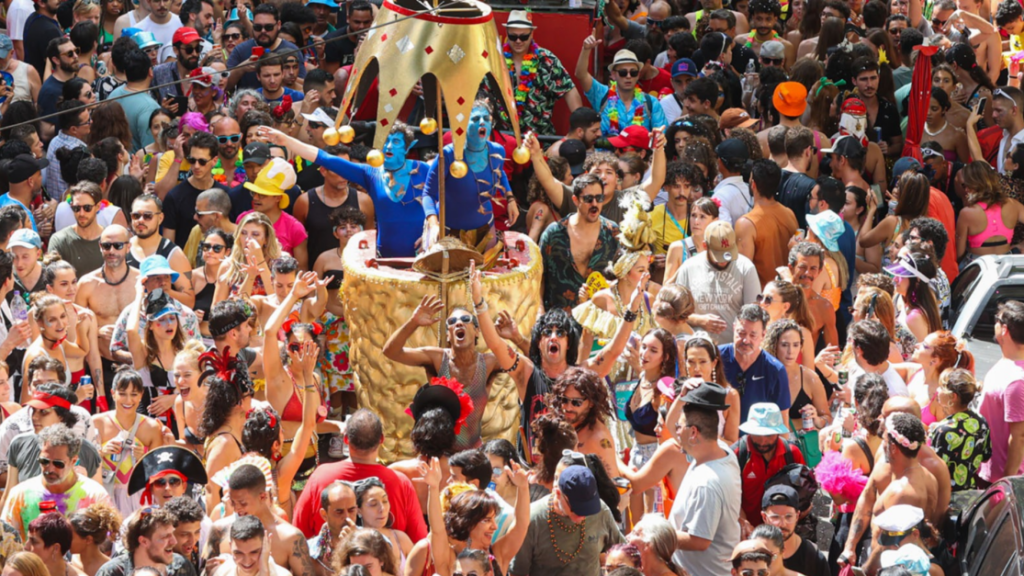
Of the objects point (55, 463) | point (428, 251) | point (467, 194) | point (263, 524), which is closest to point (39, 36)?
point (467, 194)

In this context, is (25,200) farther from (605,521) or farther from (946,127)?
(946,127)

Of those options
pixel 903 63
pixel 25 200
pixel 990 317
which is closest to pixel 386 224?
pixel 25 200

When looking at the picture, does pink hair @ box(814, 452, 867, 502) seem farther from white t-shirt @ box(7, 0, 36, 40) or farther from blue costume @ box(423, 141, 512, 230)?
white t-shirt @ box(7, 0, 36, 40)

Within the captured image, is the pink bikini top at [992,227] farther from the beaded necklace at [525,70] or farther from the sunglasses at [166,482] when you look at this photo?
the sunglasses at [166,482]

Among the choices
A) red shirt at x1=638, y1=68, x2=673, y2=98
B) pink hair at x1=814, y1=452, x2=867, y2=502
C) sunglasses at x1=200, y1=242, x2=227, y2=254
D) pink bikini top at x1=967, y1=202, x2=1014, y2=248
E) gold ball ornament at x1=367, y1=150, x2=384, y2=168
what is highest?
gold ball ornament at x1=367, y1=150, x2=384, y2=168

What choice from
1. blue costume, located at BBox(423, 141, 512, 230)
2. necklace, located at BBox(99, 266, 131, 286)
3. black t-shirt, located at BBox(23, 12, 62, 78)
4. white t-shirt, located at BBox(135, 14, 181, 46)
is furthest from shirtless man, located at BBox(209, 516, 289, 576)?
white t-shirt, located at BBox(135, 14, 181, 46)

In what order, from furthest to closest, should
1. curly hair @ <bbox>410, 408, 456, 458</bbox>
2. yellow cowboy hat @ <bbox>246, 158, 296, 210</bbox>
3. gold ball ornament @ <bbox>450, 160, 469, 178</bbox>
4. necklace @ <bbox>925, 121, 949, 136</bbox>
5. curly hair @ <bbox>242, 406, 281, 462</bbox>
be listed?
necklace @ <bbox>925, 121, 949, 136</bbox>, yellow cowboy hat @ <bbox>246, 158, 296, 210</bbox>, gold ball ornament @ <bbox>450, 160, 469, 178</bbox>, curly hair @ <bbox>242, 406, 281, 462</bbox>, curly hair @ <bbox>410, 408, 456, 458</bbox>

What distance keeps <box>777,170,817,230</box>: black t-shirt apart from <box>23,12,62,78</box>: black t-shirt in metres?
6.32

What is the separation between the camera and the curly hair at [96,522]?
6453 millimetres

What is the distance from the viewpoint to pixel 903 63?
43.0 feet

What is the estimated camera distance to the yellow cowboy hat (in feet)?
33.0

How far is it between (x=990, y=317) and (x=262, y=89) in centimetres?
598

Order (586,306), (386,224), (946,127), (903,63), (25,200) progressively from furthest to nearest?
(903,63) → (946,127) → (25,200) → (386,224) → (586,306)

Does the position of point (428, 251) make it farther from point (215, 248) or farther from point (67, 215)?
point (67, 215)
